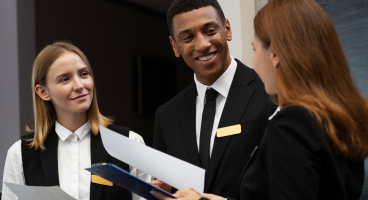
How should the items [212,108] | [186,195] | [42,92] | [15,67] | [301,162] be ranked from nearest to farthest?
[301,162], [186,195], [212,108], [42,92], [15,67]

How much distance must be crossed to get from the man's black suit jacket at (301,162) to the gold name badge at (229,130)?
488 mm

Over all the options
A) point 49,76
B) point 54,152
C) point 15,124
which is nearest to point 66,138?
point 54,152

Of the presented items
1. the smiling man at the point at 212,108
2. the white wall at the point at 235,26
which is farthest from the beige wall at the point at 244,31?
the smiling man at the point at 212,108

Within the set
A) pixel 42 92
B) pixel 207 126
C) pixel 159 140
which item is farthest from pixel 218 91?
pixel 42 92

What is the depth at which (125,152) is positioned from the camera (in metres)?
1.12

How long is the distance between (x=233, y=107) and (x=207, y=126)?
141 millimetres

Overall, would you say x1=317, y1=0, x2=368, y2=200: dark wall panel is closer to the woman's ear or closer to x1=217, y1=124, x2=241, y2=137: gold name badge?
x1=217, y1=124, x2=241, y2=137: gold name badge

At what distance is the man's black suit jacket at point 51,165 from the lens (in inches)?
65.3

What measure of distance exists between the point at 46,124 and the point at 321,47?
138 cm

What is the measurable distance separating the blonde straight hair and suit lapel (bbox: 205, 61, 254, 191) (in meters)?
0.65

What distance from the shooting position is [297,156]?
90cm

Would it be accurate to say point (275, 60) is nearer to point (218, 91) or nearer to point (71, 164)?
point (218, 91)

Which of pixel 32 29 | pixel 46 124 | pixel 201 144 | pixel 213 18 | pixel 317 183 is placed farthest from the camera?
pixel 32 29

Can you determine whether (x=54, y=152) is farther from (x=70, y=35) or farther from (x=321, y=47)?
(x=70, y=35)
